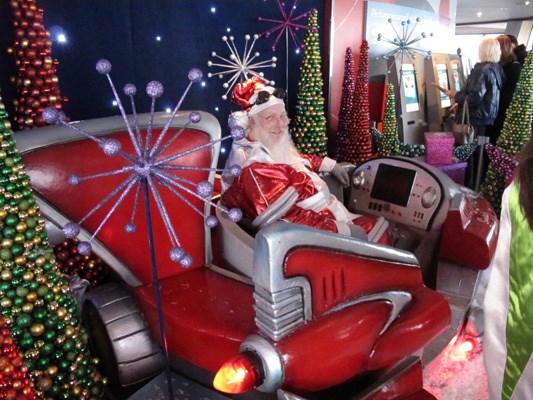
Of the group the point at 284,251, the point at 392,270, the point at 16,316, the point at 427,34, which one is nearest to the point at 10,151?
the point at 16,316

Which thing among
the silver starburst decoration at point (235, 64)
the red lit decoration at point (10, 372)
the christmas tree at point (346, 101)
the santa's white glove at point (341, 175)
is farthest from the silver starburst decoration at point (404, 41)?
the red lit decoration at point (10, 372)

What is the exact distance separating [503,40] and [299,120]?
3073 mm

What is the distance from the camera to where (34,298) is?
4.96 ft

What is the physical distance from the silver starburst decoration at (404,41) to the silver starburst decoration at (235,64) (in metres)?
1.87

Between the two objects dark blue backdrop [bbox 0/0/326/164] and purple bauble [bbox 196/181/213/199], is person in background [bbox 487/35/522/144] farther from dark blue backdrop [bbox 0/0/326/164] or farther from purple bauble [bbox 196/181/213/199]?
purple bauble [bbox 196/181/213/199]

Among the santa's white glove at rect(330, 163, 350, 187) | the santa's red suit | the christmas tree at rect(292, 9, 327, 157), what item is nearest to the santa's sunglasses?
the santa's red suit

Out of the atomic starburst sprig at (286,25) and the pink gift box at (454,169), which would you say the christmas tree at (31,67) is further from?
the pink gift box at (454,169)

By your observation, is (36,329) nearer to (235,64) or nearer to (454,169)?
(235,64)

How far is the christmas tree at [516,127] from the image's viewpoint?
14.4 feet

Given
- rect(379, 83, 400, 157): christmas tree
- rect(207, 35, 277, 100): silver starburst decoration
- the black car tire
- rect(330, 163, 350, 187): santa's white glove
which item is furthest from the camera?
rect(379, 83, 400, 157): christmas tree

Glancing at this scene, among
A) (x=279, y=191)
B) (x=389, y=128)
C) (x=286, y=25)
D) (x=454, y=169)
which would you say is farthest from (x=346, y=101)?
(x=279, y=191)

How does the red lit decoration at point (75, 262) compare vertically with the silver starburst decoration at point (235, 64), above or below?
below

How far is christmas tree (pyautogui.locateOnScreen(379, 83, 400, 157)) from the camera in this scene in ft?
15.1

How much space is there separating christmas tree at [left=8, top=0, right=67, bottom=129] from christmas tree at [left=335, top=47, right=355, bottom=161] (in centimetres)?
286
